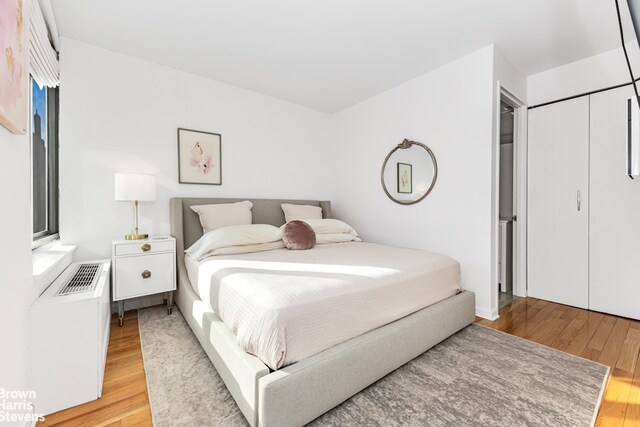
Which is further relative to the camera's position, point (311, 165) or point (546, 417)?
point (311, 165)

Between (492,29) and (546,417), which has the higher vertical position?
(492,29)

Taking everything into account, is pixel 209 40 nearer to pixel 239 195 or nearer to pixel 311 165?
pixel 239 195

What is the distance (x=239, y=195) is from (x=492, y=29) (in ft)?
9.76

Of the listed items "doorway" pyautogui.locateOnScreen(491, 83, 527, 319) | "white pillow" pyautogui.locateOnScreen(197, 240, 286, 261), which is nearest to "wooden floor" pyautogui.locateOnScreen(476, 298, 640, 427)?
"doorway" pyautogui.locateOnScreen(491, 83, 527, 319)

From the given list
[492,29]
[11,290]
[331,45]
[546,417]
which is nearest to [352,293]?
[546,417]

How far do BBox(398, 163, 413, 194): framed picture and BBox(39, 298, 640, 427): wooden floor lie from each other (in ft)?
5.04

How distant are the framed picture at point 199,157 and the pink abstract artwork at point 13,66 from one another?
5.37 feet

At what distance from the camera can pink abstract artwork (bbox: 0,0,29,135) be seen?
0.98 m

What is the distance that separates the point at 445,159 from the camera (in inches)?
112

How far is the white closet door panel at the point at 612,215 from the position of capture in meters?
2.49

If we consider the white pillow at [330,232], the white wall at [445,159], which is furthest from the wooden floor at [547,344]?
the white pillow at [330,232]

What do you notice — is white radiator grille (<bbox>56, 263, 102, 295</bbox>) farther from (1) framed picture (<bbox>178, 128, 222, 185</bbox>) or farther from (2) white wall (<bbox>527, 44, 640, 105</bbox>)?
(2) white wall (<bbox>527, 44, 640, 105</bbox>)

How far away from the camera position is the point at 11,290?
3.71ft

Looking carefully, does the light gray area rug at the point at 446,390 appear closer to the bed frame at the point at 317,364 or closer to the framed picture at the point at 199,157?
the bed frame at the point at 317,364
